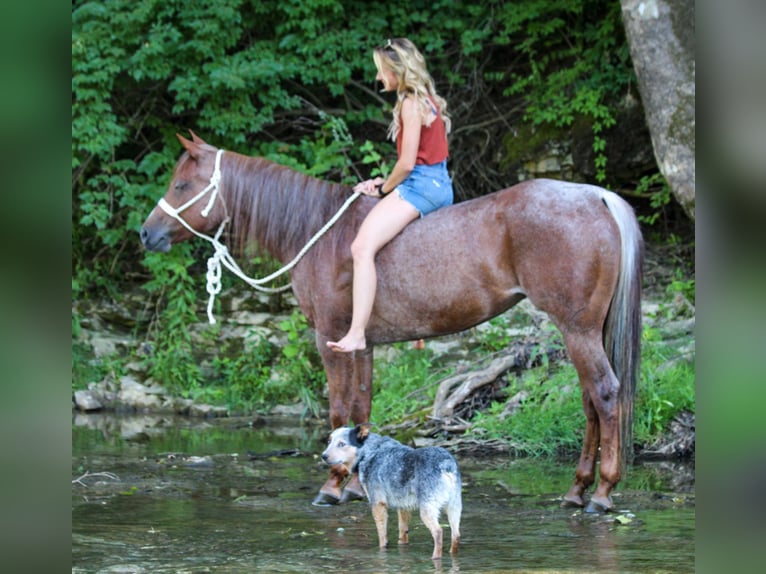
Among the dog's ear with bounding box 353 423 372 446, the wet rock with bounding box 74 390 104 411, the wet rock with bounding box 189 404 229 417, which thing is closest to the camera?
the dog's ear with bounding box 353 423 372 446

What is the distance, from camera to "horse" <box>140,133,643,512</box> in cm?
518

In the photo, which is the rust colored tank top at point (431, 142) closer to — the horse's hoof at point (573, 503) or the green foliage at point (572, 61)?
the horse's hoof at point (573, 503)

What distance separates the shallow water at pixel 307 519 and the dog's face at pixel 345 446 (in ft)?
1.31

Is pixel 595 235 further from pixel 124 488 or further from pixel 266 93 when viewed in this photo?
pixel 266 93

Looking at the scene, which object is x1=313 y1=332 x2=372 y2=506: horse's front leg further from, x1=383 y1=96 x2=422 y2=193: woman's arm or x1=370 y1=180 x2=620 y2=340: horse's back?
x1=383 y1=96 x2=422 y2=193: woman's arm

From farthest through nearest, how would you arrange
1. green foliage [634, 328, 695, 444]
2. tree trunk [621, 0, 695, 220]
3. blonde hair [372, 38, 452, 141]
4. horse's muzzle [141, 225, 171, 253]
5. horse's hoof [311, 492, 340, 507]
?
tree trunk [621, 0, 695, 220] → green foliage [634, 328, 695, 444] → horse's muzzle [141, 225, 171, 253] → horse's hoof [311, 492, 340, 507] → blonde hair [372, 38, 452, 141]

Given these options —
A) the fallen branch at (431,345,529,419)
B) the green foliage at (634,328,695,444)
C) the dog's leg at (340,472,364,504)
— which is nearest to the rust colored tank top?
the dog's leg at (340,472,364,504)

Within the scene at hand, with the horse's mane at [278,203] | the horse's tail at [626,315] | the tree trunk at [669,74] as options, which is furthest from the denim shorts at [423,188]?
the tree trunk at [669,74]

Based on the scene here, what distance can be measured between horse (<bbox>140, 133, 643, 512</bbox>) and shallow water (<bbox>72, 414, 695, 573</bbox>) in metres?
0.40

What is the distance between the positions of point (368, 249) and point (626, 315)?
149cm
